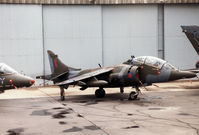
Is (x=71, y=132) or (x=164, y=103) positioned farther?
(x=164, y=103)

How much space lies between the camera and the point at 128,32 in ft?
90.6

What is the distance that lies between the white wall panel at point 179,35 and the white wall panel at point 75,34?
6567 millimetres

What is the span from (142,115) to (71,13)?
15723 mm

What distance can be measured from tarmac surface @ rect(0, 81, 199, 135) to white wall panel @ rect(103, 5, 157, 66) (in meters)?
9.50

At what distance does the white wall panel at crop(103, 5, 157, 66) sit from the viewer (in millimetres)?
27359

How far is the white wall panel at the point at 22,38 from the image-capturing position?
24.9m

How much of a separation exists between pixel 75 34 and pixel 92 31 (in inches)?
60.9

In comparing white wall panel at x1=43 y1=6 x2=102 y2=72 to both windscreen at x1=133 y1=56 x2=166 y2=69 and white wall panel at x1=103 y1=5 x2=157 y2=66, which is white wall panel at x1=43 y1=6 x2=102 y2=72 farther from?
windscreen at x1=133 y1=56 x2=166 y2=69

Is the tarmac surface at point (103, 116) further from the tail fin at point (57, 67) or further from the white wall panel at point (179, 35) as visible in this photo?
the white wall panel at point (179, 35)

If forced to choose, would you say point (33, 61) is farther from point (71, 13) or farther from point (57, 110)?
point (57, 110)

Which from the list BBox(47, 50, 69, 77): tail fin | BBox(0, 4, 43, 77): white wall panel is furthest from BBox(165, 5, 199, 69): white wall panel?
BBox(47, 50, 69, 77): tail fin

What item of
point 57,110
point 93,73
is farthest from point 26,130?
point 93,73

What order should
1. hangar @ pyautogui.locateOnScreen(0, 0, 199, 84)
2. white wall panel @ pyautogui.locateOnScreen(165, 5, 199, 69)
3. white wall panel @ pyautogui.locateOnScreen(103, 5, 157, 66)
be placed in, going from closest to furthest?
hangar @ pyautogui.locateOnScreen(0, 0, 199, 84) → white wall panel @ pyautogui.locateOnScreen(103, 5, 157, 66) → white wall panel @ pyautogui.locateOnScreen(165, 5, 199, 69)

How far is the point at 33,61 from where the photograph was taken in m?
25.6
